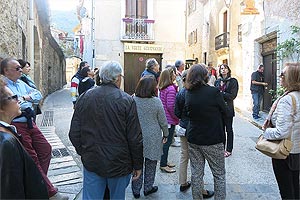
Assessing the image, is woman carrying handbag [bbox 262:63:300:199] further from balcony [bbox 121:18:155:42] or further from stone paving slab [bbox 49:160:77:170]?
balcony [bbox 121:18:155:42]

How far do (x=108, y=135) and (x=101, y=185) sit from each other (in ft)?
1.62

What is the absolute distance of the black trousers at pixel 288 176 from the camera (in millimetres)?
3135

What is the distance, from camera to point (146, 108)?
4027mm

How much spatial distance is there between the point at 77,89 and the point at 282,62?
5.98m

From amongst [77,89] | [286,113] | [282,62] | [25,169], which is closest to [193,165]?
[286,113]

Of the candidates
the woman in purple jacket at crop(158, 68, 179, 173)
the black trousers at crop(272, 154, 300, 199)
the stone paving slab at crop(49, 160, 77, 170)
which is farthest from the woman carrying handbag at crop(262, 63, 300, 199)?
the stone paving slab at crop(49, 160, 77, 170)

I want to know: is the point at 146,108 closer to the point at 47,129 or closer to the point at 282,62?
the point at 47,129

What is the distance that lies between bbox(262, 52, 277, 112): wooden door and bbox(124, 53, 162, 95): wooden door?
881 cm

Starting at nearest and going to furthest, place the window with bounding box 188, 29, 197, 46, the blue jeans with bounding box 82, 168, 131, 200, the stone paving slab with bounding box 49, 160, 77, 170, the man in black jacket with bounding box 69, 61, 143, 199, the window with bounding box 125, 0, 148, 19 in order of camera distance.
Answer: the man in black jacket with bounding box 69, 61, 143, 199 < the blue jeans with bounding box 82, 168, 131, 200 < the stone paving slab with bounding box 49, 160, 77, 170 < the window with bounding box 125, 0, 148, 19 < the window with bounding box 188, 29, 197, 46

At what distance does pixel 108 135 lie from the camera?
8.80 feet

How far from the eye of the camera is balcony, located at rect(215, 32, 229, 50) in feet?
50.8

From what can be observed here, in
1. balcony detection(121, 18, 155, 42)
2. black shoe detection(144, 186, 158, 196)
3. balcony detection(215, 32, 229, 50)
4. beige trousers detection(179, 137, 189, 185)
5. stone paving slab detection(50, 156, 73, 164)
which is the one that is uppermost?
balcony detection(121, 18, 155, 42)

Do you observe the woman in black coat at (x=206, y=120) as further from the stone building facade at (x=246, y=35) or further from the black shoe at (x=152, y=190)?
the stone building facade at (x=246, y=35)

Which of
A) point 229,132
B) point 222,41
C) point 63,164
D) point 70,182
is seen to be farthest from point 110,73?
point 222,41
